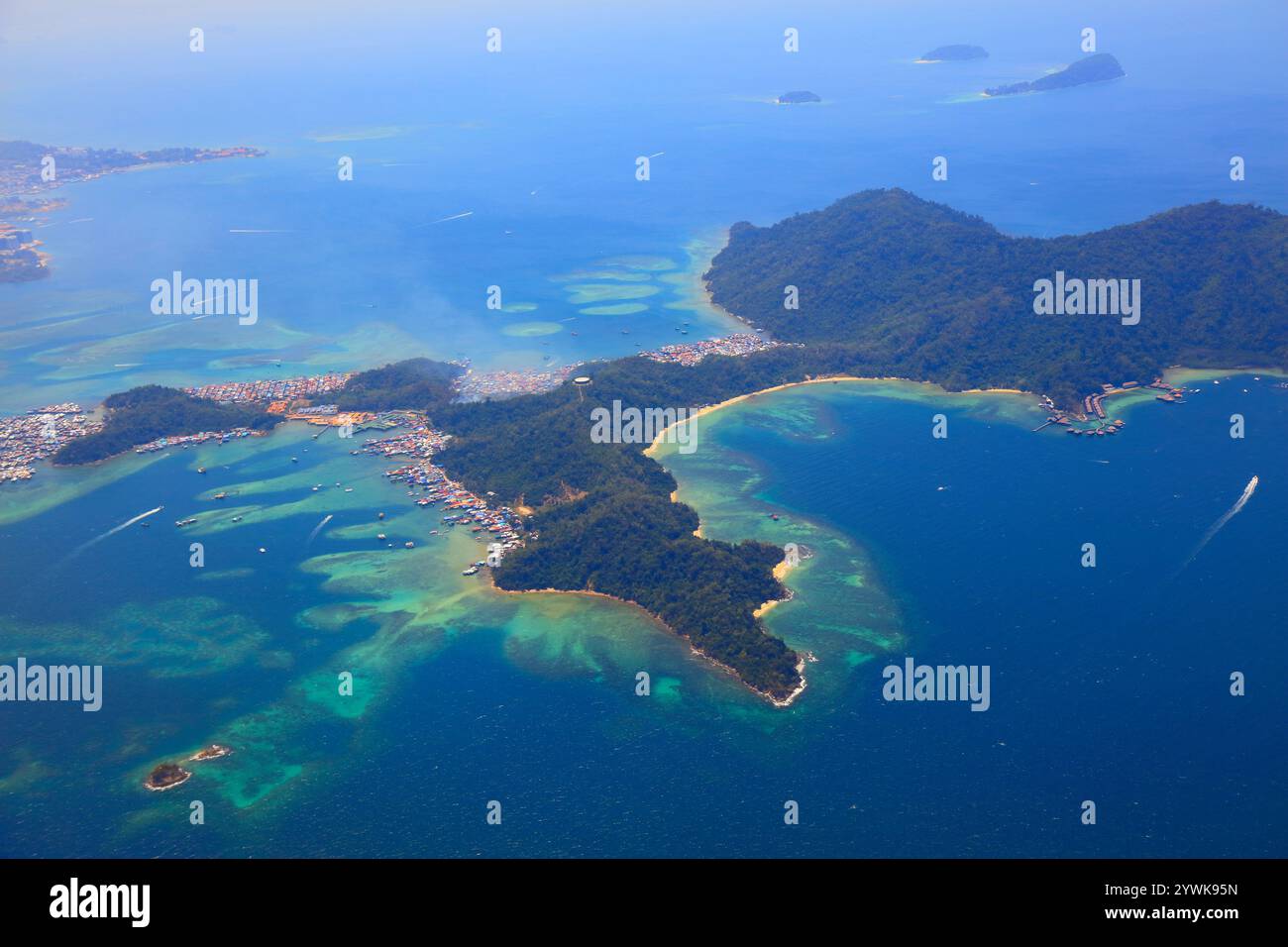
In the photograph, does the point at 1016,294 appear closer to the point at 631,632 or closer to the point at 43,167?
the point at 631,632

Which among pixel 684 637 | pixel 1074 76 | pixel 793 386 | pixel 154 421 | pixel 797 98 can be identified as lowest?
pixel 684 637

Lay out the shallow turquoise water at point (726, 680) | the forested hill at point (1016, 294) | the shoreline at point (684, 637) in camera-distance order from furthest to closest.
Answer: the forested hill at point (1016, 294) → the shoreline at point (684, 637) → the shallow turquoise water at point (726, 680)

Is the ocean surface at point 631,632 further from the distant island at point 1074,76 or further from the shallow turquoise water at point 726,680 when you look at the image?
the distant island at point 1074,76

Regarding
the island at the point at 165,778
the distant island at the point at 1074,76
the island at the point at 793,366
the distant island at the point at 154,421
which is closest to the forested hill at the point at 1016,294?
the island at the point at 793,366

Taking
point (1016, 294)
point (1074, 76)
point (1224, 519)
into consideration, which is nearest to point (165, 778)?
point (1224, 519)

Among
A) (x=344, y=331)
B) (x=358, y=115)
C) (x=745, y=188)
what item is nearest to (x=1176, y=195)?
(x=745, y=188)

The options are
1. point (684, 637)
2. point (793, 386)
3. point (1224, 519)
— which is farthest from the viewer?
point (793, 386)
